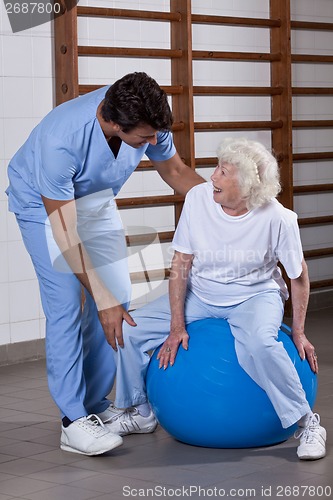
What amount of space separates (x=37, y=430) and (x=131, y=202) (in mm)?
2122

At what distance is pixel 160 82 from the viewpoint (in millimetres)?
5688

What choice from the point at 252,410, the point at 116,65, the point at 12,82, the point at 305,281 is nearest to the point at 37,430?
the point at 252,410

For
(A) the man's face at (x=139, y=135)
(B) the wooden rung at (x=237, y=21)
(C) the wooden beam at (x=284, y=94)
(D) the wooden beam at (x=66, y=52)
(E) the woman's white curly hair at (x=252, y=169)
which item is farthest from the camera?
(C) the wooden beam at (x=284, y=94)

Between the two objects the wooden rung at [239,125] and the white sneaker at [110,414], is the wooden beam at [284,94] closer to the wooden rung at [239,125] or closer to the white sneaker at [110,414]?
the wooden rung at [239,125]

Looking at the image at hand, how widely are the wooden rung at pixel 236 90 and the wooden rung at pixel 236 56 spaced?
19 centimetres

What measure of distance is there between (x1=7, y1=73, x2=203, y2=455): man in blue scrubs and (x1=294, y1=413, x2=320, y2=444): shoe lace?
604 millimetres

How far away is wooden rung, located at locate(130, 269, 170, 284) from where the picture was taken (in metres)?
5.45

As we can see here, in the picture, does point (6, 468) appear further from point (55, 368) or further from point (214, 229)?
point (214, 229)

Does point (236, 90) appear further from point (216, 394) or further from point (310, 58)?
point (216, 394)

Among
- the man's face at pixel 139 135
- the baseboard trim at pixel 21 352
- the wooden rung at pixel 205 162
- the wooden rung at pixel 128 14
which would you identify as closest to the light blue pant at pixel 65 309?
the man's face at pixel 139 135

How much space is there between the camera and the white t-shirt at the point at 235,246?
3.13 m

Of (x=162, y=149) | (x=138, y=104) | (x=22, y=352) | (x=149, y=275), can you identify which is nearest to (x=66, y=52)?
(x=149, y=275)

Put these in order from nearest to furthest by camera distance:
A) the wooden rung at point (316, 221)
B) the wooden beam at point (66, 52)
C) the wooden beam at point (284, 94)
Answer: the wooden beam at point (66, 52) → the wooden beam at point (284, 94) → the wooden rung at point (316, 221)

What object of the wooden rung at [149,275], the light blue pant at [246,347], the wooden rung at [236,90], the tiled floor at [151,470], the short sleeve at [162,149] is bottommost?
the tiled floor at [151,470]
